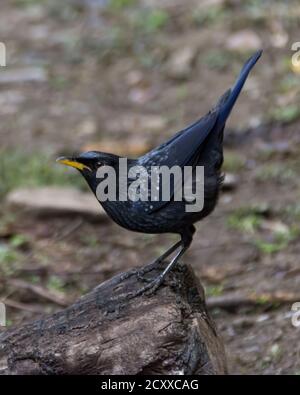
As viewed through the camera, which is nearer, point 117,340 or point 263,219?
point 117,340

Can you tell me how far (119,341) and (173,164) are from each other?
1.01m

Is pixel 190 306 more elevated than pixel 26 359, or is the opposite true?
pixel 190 306

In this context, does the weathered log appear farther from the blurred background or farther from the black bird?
the blurred background

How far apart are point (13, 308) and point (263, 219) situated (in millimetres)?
2127

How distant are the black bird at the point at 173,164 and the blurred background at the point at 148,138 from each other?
1012 mm

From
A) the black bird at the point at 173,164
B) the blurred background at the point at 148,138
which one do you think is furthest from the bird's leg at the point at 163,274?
the blurred background at the point at 148,138

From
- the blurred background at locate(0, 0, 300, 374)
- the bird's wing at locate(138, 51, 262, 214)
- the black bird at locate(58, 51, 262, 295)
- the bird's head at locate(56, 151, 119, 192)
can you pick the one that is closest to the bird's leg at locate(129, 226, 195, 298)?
the black bird at locate(58, 51, 262, 295)

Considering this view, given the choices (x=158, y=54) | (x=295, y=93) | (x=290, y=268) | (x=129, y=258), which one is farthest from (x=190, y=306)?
(x=158, y=54)

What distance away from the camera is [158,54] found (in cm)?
984

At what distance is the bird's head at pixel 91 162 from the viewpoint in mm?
4344

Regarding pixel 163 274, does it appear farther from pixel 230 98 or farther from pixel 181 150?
pixel 230 98

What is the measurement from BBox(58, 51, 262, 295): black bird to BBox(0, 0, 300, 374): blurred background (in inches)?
39.8

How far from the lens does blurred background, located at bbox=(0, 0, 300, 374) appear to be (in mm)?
5922

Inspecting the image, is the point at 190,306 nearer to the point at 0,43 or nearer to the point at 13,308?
the point at 13,308
